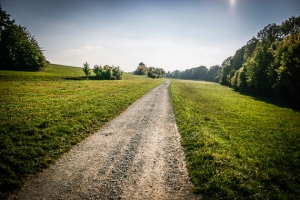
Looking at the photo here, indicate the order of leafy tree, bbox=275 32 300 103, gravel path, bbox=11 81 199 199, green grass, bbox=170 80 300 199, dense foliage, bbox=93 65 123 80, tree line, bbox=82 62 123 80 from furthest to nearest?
dense foliage, bbox=93 65 123 80, tree line, bbox=82 62 123 80, leafy tree, bbox=275 32 300 103, green grass, bbox=170 80 300 199, gravel path, bbox=11 81 199 199

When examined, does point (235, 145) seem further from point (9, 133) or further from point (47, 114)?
point (47, 114)

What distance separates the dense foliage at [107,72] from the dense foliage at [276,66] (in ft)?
152

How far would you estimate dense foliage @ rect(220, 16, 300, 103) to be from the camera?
27.4 metres

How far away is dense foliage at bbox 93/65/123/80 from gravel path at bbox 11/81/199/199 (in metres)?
55.5

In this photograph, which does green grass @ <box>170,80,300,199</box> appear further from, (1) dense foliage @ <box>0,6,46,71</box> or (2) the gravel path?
(1) dense foliage @ <box>0,6,46,71</box>

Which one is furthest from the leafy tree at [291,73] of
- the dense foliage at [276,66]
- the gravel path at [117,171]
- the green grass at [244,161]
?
the gravel path at [117,171]

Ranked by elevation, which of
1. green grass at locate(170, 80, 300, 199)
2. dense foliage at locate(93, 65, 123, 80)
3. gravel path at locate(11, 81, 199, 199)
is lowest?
gravel path at locate(11, 81, 199, 199)

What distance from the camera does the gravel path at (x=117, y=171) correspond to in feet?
18.2

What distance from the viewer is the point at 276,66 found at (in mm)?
33594

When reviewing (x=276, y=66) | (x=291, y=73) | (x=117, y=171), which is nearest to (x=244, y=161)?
(x=117, y=171)

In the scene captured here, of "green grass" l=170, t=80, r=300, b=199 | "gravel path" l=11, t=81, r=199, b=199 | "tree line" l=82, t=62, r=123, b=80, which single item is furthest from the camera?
"tree line" l=82, t=62, r=123, b=80

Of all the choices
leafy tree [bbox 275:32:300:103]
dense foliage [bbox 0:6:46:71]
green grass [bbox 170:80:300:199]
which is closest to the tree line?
dense foliage [bbox 0:6:46:71]

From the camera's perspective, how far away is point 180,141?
10188mm

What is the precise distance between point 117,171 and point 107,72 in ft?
201
